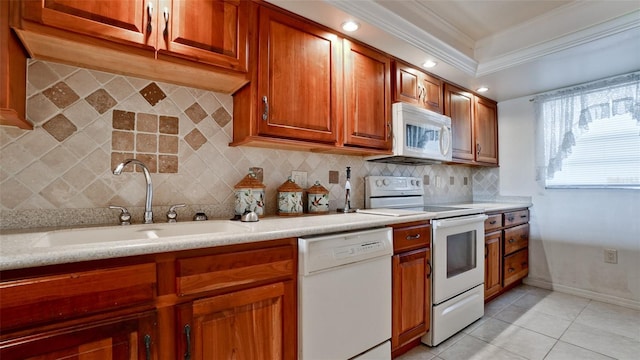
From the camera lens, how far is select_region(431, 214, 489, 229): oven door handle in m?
1.89

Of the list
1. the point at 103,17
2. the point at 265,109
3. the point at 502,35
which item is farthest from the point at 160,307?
the point at 502,35

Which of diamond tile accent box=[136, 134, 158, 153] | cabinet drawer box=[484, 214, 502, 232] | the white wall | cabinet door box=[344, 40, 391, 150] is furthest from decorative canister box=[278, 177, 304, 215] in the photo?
the white wall

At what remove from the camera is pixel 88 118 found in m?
1.35

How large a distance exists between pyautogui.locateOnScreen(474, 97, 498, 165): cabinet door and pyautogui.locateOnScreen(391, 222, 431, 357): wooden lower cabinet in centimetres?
170

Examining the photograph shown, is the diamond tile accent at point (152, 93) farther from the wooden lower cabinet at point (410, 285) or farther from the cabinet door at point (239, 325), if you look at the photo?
the wooden lower cabinet at point (410, 285)

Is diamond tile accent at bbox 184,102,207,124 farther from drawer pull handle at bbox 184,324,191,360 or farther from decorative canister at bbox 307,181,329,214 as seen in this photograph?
drawer pull handle at bbox 184,324,191,360

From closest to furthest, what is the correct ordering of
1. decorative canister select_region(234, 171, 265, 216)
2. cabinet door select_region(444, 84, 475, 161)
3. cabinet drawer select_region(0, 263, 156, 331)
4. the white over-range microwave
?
cabinet drawer select_region(0, 263, 156, 331)
decorative canister select_region(234, 171, 265, 216)
the white over-range microwave
cabinet door select_region(444, 84, 475, 161)

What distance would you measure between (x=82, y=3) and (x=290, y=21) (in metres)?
0.94

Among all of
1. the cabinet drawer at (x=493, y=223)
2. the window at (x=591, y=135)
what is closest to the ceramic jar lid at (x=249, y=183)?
the cabinet drawer at (x=493, y=223)

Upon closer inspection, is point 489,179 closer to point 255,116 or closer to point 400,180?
point 400,180

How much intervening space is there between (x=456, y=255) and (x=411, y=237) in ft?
1.93

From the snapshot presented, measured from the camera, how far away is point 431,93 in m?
2.50

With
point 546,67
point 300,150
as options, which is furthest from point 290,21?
point 546,67

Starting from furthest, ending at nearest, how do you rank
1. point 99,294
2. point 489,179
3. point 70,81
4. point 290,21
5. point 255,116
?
1. point 489,179
2. point 290,21
3. point 255,116
4. point 70,81
5. point 99,294
